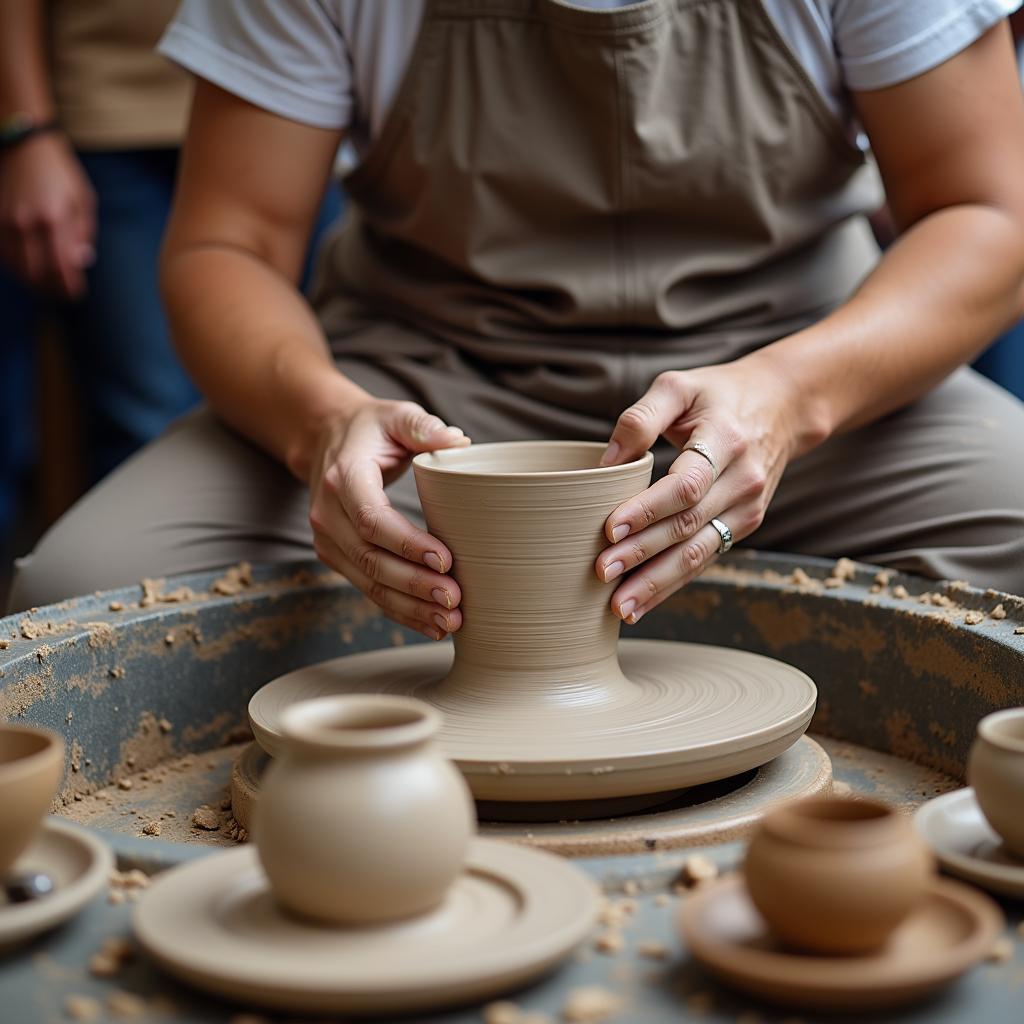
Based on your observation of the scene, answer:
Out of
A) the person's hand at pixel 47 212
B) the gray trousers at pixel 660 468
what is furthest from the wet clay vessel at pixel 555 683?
the person's hand at pixel 47 212

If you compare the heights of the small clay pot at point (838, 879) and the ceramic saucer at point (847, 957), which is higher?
the small clay pot at point (838, 879)

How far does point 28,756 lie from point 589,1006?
407 millimetres

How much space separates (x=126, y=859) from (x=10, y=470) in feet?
10.1

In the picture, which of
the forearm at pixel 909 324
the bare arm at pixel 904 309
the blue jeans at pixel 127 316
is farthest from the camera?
the blue jeans at pixel 127 316

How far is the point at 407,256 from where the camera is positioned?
183 cm

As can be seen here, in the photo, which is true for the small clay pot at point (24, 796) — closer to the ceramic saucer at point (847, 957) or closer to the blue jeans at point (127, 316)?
the ceramic saucer at point (847, 957)

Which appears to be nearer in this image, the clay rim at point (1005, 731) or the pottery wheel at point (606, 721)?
the clay rim at point (1005, 731)

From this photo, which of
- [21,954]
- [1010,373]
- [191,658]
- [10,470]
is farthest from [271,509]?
[10,470]

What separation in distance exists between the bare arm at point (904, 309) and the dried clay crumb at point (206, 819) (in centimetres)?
48

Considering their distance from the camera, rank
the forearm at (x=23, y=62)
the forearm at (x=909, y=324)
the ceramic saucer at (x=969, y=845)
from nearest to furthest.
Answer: the ceramic saucer at (x=969, y=845) < the forearm at (x=909, y=324) < the forearm at (x=23, y=62)

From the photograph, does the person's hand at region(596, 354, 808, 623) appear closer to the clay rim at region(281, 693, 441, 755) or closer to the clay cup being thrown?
the clay cup being thrown

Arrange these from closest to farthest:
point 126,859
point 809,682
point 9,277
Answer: point 126,859 → point 809,682 → point 9,277

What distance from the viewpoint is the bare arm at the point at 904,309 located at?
4.45ft

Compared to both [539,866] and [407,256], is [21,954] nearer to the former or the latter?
[539,866]
